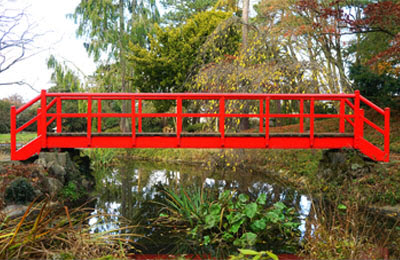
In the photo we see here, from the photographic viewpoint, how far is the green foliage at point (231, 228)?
5426 millimetres

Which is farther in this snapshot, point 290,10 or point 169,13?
point 169,13

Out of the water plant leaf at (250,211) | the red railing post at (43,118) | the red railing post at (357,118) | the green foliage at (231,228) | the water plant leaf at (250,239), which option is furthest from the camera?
the red railing post at (357,118)

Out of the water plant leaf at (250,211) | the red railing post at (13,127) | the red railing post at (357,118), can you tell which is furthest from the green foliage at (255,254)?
the red railing post at (13,127)

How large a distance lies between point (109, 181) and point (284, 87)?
602 cm

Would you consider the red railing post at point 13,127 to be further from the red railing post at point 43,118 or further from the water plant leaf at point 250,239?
the water plant leaf at point 250,239

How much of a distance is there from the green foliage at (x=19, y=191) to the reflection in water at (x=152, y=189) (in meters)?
1.38

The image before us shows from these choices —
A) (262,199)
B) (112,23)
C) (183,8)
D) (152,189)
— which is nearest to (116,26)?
(112,23)

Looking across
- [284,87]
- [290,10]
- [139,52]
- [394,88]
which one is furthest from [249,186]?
[139,52]

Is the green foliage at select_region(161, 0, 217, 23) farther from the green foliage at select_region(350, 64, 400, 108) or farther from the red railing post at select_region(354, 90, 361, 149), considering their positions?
the red railing post at select_region(354, 90, 361, 149)

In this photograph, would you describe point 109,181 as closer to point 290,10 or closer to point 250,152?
point 250,152

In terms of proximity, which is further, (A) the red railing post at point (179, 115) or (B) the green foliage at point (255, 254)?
(A) the red railing post at point (179, 115)

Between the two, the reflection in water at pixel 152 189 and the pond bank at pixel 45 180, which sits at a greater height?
the pond bank at pixel 45 180

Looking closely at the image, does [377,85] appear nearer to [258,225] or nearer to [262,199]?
[262,199]

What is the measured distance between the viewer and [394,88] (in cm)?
1415
